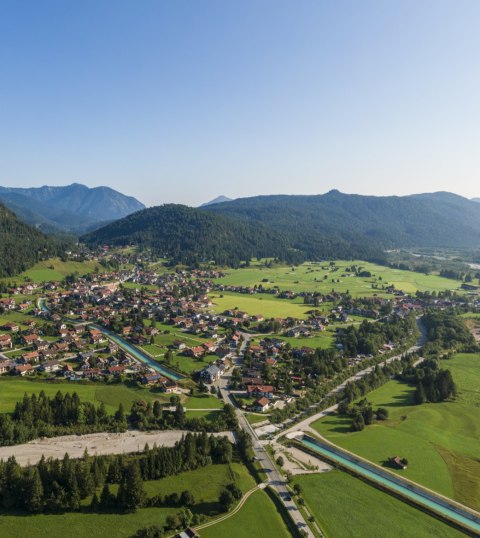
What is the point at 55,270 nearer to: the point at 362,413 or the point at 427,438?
the point at 362,413

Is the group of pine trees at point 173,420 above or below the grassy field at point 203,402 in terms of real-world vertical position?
above

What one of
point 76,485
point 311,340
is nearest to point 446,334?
point 311,340

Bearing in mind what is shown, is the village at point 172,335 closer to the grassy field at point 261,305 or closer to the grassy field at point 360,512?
the grassy field at point 261,305

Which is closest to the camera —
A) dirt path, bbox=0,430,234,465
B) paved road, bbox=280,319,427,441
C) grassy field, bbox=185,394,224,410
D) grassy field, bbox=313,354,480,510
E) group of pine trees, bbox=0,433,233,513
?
group of pine trees, bbox=0,433,233,513

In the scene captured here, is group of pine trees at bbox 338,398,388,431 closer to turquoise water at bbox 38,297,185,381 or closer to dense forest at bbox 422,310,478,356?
turquoise water at bbox 38,297,185,381

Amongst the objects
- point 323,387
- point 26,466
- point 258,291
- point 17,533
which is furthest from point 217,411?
point 258,291

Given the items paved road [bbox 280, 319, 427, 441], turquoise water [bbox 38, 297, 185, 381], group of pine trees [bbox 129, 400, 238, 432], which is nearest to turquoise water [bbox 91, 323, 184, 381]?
turquoise water [bbox 38, 297, 185, 381]

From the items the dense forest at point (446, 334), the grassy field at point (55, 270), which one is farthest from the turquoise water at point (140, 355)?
the grassy field at point (55, 270)
